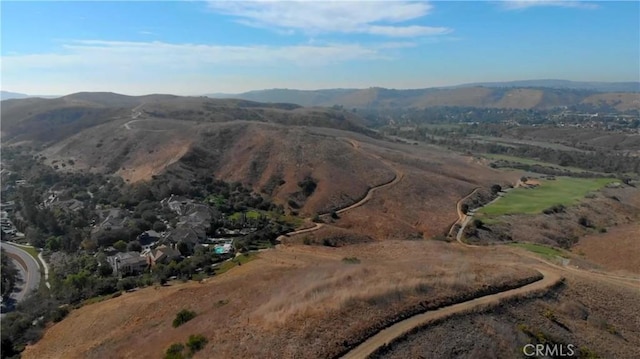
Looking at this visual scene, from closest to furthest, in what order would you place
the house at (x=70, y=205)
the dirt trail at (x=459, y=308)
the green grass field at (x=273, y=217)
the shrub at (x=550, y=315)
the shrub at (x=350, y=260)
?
the dirt trail at (x=459, y=308), the shrub at (x=550, y=315), the shrub at (x=350, y=260), the green grass field at (x=273, y=217), the house at (x=70, y=205)

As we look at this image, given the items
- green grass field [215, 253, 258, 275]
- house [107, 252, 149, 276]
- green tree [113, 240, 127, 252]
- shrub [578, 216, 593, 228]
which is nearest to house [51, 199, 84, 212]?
green tree [113, 240, 127, 252]

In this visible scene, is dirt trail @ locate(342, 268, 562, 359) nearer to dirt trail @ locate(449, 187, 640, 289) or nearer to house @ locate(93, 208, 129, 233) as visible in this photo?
dirt trail @ locate(449, 187, 640, 289)

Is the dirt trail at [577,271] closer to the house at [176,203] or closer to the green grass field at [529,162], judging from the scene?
the house at [176,203]

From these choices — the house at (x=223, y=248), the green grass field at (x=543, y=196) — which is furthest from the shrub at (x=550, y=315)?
the green grass field at (x=543, y=196)

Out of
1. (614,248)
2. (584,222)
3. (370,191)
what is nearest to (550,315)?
(614,248)

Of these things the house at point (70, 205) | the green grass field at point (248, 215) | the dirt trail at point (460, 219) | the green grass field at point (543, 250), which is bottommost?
the dirt trail at point (460, 219)

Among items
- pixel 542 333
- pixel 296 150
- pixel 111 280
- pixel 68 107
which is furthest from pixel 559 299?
pixel 68 107
